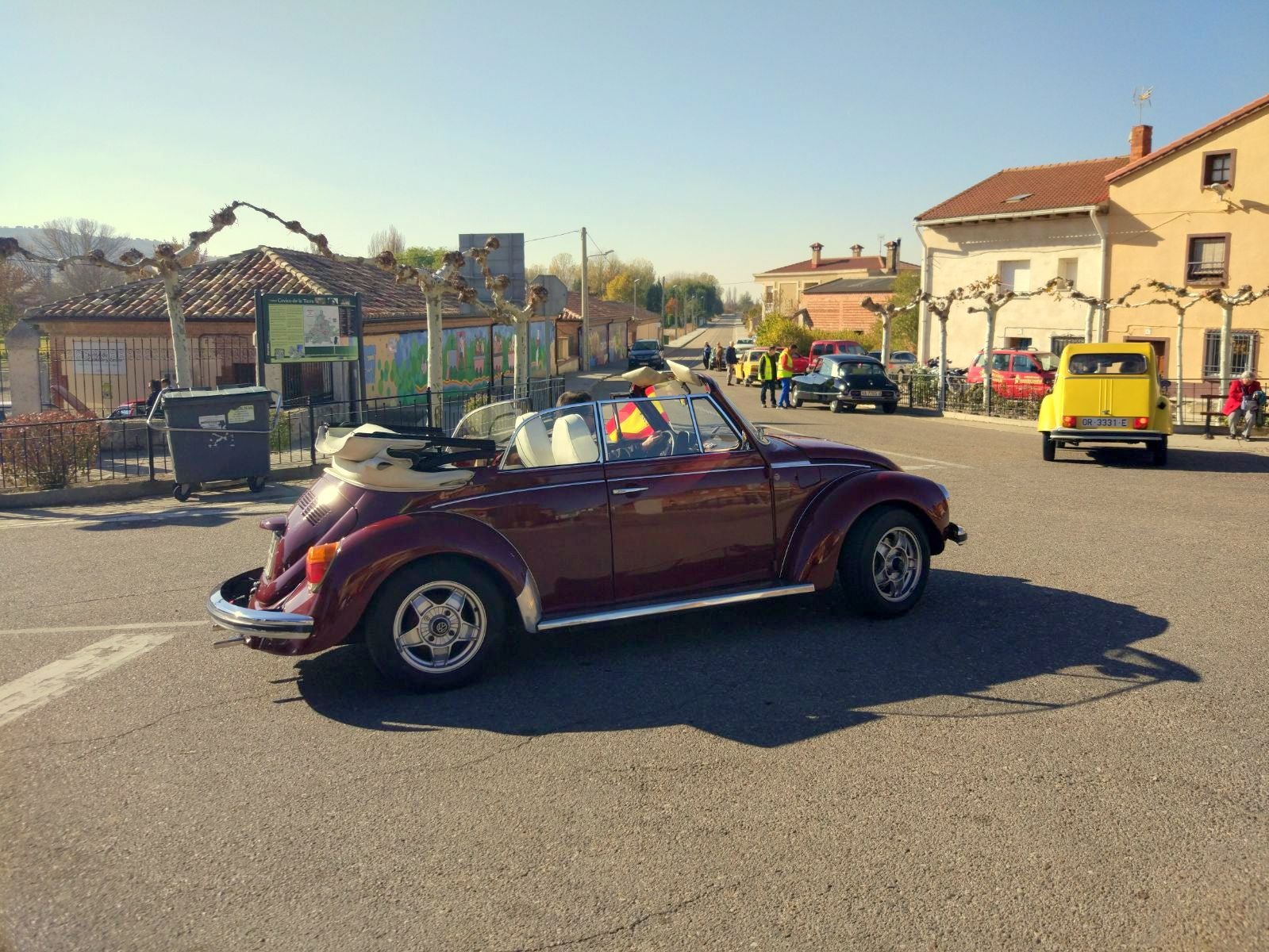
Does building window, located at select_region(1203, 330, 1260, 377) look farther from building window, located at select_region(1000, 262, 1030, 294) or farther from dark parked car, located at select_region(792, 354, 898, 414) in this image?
dark parked car, located at select_region(792, 354, 898, 414)

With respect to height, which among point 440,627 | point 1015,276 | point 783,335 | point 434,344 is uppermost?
point 1015,276

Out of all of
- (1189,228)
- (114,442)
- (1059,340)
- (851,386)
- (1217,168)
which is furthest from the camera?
(1059,340)

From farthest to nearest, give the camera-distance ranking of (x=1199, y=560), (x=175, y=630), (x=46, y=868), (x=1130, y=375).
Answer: (x=1130, y=375) < (x=1199, y=560) < (x=175, y=630) < (x=46, y=868)

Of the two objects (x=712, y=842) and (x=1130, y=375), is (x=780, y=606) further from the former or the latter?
(x=1130, y=375)

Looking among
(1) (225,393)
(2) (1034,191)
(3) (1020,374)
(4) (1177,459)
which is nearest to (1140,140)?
(2) (1034,191)

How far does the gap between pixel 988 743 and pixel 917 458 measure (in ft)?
39.5

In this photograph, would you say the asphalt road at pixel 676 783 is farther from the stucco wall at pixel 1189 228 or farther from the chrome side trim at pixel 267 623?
the stucco wall at pixel 1189 228

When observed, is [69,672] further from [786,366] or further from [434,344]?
[786,366]

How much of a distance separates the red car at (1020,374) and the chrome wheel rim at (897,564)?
19.2m

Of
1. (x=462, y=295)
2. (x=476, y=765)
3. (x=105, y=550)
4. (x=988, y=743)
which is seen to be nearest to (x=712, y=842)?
(x=476, y=765)

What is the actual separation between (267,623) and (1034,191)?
39.7 metres

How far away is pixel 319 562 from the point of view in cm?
521

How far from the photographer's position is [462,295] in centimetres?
1892

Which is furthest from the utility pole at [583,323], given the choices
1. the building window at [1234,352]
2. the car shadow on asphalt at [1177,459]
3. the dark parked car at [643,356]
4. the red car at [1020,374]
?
the car shadow on asphalt at [1177,459]
